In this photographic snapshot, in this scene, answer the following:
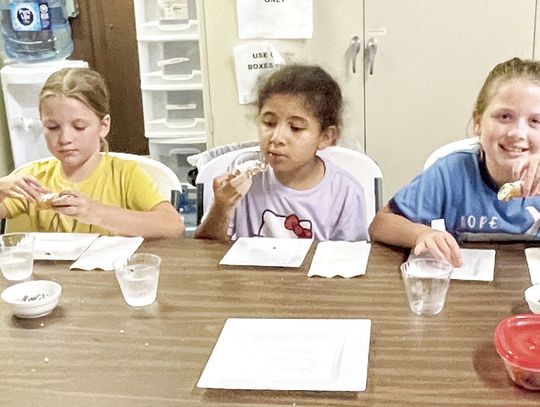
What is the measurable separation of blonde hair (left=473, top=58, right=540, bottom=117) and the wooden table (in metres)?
0.38

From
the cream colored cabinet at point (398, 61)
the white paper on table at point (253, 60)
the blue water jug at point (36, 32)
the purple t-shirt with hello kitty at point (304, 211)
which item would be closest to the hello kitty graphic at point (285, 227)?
the purple t-shirt with hello kitty at point (304, 211)

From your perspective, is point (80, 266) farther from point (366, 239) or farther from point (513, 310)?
point (513, 310)

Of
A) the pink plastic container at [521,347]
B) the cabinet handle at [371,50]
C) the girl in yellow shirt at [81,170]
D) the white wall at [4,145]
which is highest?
the cabinet handle at [371,50]

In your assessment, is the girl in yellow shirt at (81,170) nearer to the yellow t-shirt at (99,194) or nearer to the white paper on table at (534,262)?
the yellow t-shirt at (99,194)

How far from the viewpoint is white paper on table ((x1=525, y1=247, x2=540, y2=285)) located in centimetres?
147

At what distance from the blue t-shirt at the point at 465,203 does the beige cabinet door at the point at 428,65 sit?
1.26m

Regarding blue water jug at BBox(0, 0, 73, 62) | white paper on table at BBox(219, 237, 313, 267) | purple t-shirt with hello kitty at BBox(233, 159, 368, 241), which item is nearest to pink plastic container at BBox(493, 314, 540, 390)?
white paper on table at BBox(219, 237, 313, 267)

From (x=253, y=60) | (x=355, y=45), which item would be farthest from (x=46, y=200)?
(x=355, y=45)

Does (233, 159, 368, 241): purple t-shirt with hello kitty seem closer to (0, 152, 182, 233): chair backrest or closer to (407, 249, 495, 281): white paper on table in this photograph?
(0, 152, 182, 233): chair backrest

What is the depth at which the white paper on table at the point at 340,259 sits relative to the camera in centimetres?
153

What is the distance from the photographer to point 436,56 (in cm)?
299

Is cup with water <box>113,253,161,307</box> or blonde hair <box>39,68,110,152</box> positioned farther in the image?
blonde hair <box>39,68,110,152</box>

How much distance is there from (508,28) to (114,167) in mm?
1705

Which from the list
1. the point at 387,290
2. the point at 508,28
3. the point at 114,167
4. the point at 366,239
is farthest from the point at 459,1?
the point at 387,290
